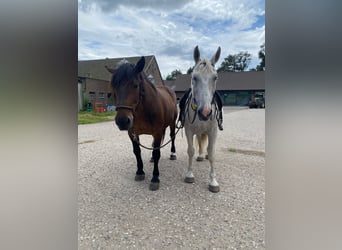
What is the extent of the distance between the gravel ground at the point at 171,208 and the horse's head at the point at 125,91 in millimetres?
1040

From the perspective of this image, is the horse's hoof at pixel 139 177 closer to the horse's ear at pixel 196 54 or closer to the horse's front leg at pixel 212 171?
the horse's front leg at pixel 212 171

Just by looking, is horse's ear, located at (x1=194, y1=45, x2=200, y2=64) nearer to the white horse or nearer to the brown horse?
the white horse

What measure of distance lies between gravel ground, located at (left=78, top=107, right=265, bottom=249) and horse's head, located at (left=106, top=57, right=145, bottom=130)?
3.41ft

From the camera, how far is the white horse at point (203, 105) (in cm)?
214

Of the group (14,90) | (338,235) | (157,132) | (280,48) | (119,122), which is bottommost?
(338,235)

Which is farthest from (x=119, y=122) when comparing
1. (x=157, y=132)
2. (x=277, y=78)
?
(x=277, y=78)

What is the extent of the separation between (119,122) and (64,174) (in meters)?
1.39

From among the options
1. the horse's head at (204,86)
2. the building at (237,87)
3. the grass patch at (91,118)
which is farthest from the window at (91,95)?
the horse's head at (204,86)

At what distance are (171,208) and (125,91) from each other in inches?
59.1

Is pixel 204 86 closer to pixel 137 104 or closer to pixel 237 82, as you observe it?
pixel 137 104

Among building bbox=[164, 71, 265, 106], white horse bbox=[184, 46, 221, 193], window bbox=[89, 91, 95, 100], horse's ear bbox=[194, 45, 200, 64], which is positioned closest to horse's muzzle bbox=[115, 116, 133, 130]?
white horse bbox=[184, 46, 221, 193]

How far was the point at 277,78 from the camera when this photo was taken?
0.60m

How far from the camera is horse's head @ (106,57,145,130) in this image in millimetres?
2047

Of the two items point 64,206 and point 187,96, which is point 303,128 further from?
point 187,96
